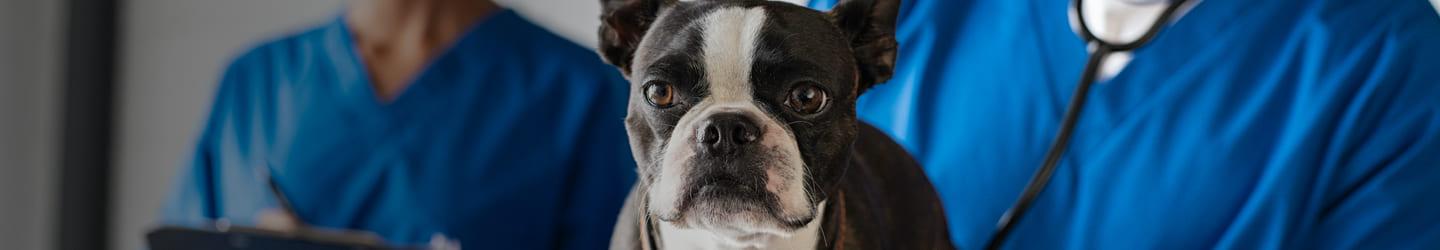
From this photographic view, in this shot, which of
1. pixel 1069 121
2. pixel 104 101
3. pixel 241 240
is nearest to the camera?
pixel 1069 121

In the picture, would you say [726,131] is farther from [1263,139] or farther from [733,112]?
[1263,139]

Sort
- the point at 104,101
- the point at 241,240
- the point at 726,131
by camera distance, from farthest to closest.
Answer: the point at 104,101, the point at 241,240, the point at 726,131

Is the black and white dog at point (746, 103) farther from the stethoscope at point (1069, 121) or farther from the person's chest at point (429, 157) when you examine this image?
the person's chest at point (429, 157)

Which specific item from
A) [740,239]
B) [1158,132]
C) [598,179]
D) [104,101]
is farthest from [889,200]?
[104,101]

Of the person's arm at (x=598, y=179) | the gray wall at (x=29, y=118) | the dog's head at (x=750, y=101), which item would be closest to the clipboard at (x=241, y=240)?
the person's arm at (x=598, y=179)

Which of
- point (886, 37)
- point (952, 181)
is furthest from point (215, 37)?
point (886, 37)

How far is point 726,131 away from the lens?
0.22m

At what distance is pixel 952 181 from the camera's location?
1.42 feet

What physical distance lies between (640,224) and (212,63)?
3.00 feet

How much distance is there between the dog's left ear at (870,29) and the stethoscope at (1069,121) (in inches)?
6.4

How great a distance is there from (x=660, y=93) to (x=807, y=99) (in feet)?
0.10

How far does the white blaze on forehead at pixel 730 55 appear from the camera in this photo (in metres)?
0.23

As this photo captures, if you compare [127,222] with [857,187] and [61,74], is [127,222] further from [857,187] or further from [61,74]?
[857,187]

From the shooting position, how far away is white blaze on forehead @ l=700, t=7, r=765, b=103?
9.0 inches
